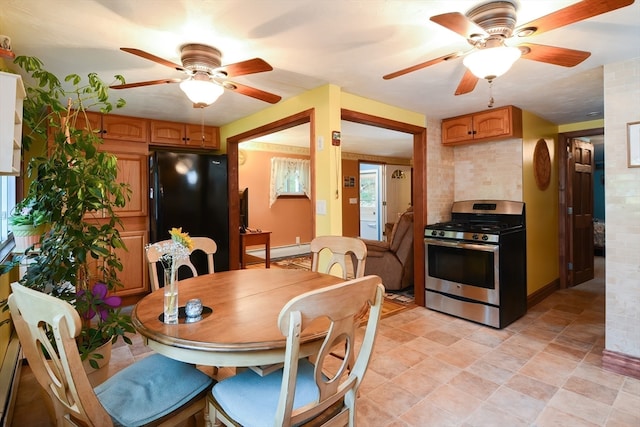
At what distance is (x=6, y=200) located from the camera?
112 inches

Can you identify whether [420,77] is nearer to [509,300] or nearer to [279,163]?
[509,300]

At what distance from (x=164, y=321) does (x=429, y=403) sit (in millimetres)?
1604

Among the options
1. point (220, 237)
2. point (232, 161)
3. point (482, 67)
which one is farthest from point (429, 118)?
point (220, 237)

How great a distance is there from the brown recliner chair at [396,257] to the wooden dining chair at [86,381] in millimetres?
3010

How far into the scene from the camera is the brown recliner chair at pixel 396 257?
3.98m

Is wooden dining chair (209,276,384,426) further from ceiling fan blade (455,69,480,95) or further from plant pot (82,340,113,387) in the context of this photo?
ceiling fan blade (455,69,480,95)

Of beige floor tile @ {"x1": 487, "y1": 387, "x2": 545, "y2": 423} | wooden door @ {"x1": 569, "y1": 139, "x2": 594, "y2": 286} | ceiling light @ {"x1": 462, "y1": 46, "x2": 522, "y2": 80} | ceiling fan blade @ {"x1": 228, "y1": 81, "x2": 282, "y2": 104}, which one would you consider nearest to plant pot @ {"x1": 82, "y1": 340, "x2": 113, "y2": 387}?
ceiling fan blade @ {"x1": 228, "y1": 81, "x2": 282, "y2": 104}

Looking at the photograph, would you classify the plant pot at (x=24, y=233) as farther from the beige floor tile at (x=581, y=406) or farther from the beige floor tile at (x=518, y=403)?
the beige floor tile at (x=581, y=406)

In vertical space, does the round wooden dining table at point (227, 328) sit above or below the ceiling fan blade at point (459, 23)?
below

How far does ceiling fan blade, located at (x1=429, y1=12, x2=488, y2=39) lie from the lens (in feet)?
4.39

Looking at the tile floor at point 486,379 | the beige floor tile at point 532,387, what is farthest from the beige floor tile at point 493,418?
the beige floor tile at point 532,387

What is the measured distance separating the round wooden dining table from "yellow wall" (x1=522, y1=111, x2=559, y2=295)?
2973mm

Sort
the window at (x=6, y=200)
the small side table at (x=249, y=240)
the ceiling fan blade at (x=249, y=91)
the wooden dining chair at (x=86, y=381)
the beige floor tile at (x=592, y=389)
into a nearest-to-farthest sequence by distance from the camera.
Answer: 1. the wooden dining chair at (x=86, y=381)
2. the beige floor tile at (x=592, y=389)
3. the ceiling fan blade at (x=249, y=91)
4. the window at (x=6, y=200)
5. the small side table at (x=249, y=240)

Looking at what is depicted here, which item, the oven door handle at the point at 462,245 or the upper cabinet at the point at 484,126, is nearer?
the oven door handle at the point at 462,245
